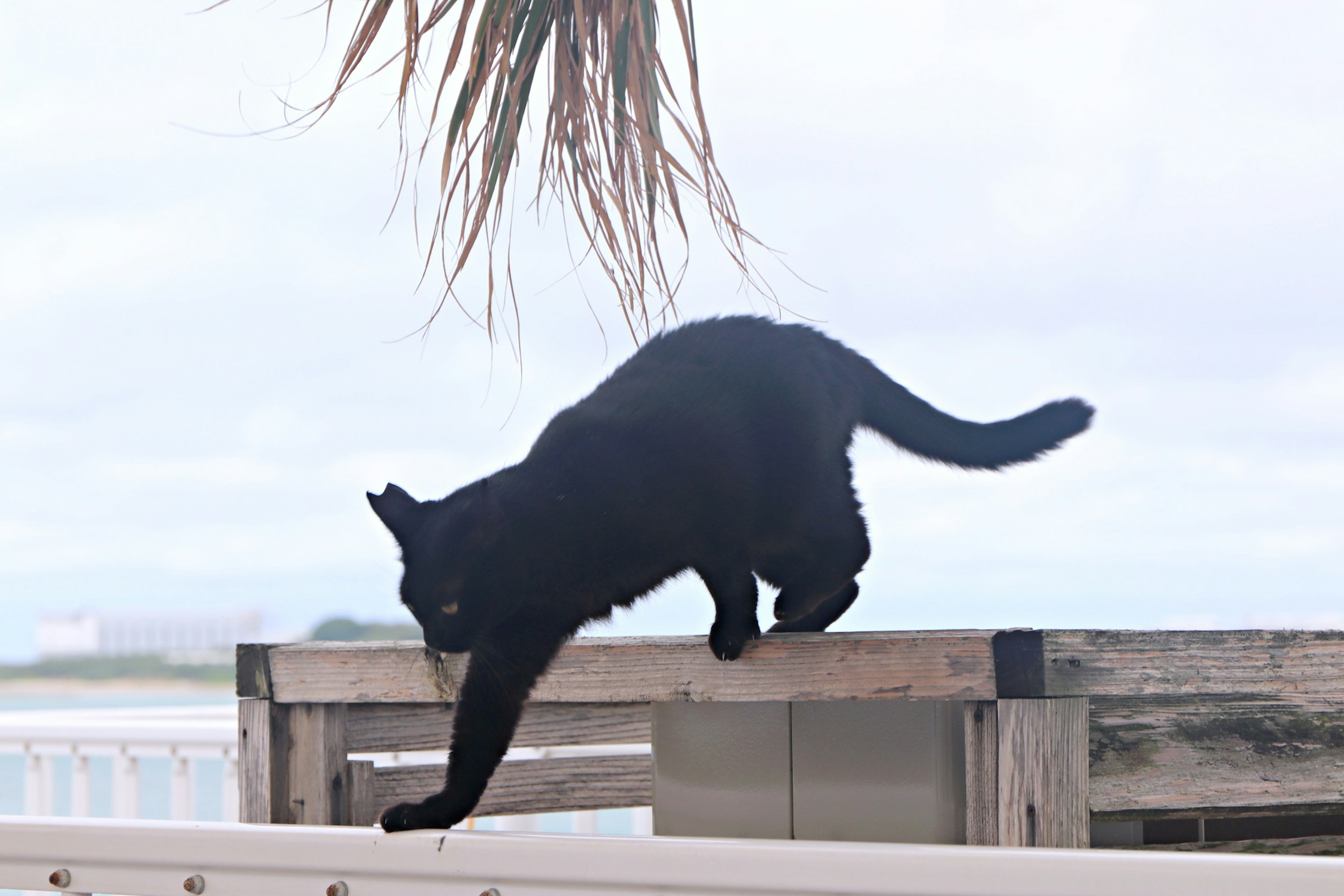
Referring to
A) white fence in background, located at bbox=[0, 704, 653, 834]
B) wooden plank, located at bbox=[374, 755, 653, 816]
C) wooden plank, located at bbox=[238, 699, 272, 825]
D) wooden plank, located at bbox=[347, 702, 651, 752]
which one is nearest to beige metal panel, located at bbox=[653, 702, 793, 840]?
wooden plank, located at bbox=[347, 702, 651, 752]

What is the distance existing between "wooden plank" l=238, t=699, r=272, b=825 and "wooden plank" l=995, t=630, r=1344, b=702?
660mm

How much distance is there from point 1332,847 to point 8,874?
112cm

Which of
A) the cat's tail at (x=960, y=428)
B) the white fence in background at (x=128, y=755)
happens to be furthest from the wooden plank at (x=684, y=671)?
the white fence in background at (x=128, y=755)

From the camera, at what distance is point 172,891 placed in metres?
0.82

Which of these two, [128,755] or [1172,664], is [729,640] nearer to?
[1172,664]

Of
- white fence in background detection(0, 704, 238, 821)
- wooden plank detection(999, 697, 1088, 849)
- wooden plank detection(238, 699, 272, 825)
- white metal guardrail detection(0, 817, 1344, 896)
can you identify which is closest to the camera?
white metal guardrail detection(0, 817, 1344, 896)

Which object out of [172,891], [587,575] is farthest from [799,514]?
[172,891]

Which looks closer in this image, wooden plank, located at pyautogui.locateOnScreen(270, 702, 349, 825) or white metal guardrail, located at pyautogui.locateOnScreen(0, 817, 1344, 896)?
white metal guardrail, located at pyautogui.locateOnScreen(0, 817, 1344, 896)

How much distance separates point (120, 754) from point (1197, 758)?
2116 millimetres

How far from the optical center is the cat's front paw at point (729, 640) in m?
0.86

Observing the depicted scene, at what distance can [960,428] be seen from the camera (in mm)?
1080

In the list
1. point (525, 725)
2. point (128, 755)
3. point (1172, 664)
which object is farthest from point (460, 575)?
point (128, 755)

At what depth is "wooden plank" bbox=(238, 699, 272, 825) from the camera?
39.9 inches

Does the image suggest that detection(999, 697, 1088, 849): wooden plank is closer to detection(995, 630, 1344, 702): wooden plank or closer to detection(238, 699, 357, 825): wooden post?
detection(995, 630, 1344, 702): wooden plank
